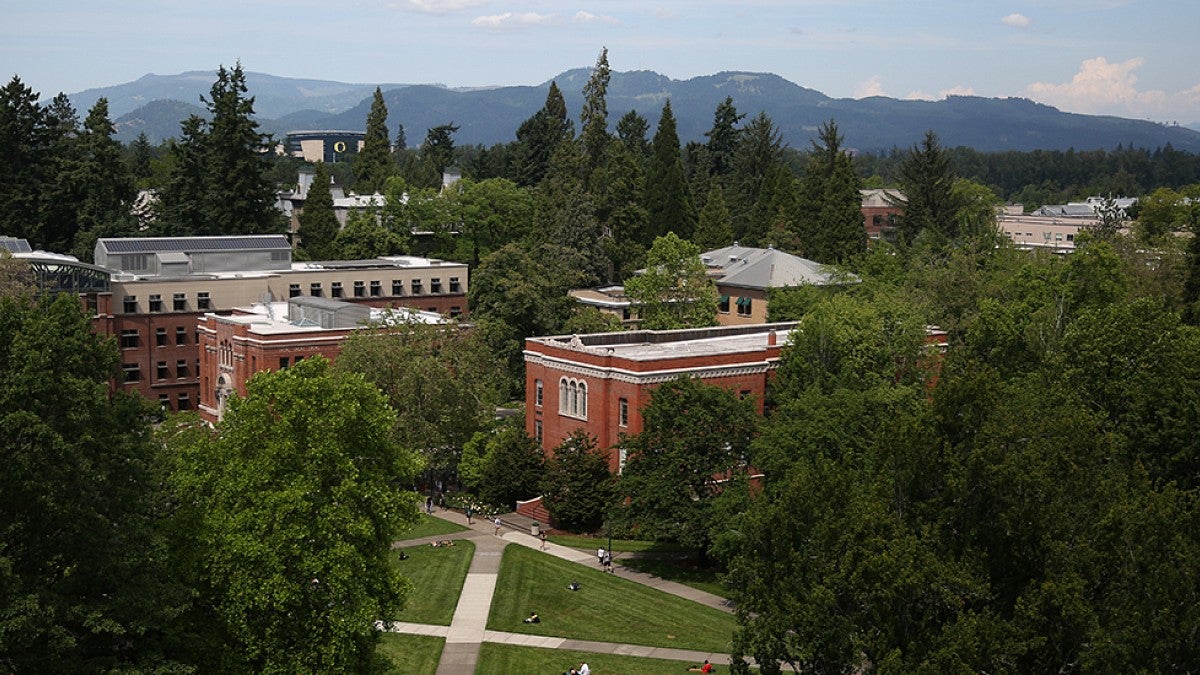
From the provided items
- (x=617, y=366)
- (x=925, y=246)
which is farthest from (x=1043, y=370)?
(x=925, y=246)

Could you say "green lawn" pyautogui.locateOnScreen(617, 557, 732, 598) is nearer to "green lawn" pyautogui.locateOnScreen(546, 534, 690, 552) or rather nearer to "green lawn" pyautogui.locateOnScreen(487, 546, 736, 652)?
"green lawn" pyautogui.locateOnScreen(546, 534, 690, 552)

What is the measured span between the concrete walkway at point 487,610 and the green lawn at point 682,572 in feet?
1.75

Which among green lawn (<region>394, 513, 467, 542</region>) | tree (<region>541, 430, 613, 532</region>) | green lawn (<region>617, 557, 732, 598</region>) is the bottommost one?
green lawn (<region>394, 513, 467, 542</region>)

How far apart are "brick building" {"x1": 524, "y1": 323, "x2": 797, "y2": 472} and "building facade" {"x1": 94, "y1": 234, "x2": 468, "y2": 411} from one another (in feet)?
90.5

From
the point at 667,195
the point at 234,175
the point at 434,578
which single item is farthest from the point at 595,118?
the point at 434,578

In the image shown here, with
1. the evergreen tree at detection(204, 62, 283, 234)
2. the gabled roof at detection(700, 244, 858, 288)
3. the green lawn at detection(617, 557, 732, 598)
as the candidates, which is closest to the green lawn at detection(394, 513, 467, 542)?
the green lawn at detection(617, 557, 732, 598)

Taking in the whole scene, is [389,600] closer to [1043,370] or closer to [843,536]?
[843,536]

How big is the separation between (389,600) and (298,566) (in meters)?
3.35

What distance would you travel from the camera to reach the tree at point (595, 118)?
13512cm

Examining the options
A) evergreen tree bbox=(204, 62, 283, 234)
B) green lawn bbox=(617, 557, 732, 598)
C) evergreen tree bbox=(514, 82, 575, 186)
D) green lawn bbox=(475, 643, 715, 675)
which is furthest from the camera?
evergreen tree bbox=(514, 82, 575, 186)

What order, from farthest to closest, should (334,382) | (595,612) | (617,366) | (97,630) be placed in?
(617,366), (595,612), (334,382), (97,630)

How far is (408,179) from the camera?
17275cm

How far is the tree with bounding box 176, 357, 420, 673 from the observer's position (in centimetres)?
3969

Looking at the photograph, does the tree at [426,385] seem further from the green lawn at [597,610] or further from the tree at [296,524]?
the tree at [296,524]
